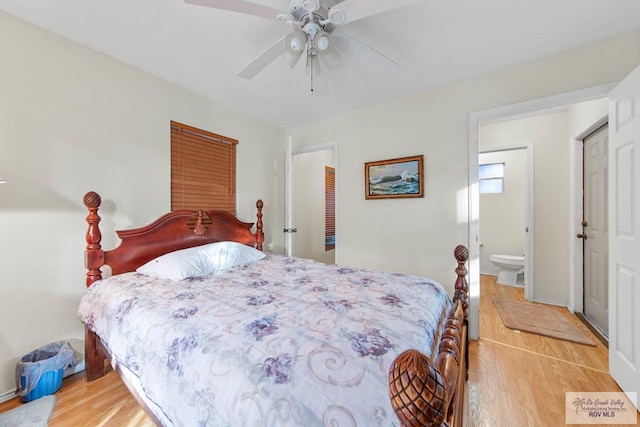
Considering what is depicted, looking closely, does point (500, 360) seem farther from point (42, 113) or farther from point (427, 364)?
point (42, 113)

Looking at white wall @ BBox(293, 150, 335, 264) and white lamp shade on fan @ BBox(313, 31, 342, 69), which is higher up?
white lamp shade on fan @ BBox(313, 31, 342, 69)

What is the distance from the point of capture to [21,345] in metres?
1.68

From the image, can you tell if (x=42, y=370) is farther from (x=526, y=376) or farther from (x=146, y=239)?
(x=526, y=376)

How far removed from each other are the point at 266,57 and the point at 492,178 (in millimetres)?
4621

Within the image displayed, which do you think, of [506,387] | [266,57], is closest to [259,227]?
[266,57]

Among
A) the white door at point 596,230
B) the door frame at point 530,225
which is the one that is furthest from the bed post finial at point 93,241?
the white door at point 596,230

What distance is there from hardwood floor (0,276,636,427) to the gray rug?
51 mm

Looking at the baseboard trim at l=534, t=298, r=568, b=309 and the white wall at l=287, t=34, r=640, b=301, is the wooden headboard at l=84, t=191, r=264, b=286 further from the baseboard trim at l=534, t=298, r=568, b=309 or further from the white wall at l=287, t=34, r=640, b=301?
the baseboard trim at l=534, t=298, r=568, b=309

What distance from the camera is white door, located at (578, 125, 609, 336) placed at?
2445mm

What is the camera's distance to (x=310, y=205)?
4.56m

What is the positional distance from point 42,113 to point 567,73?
3884 millimetres

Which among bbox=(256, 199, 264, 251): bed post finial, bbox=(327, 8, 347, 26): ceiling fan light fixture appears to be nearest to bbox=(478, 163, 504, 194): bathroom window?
bbox=(256, 199, 264, 251): bed post finial

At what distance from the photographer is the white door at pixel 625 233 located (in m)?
1.55

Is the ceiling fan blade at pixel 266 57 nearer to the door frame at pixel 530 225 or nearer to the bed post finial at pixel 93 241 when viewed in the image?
the bed post finial at pixel 93 241
